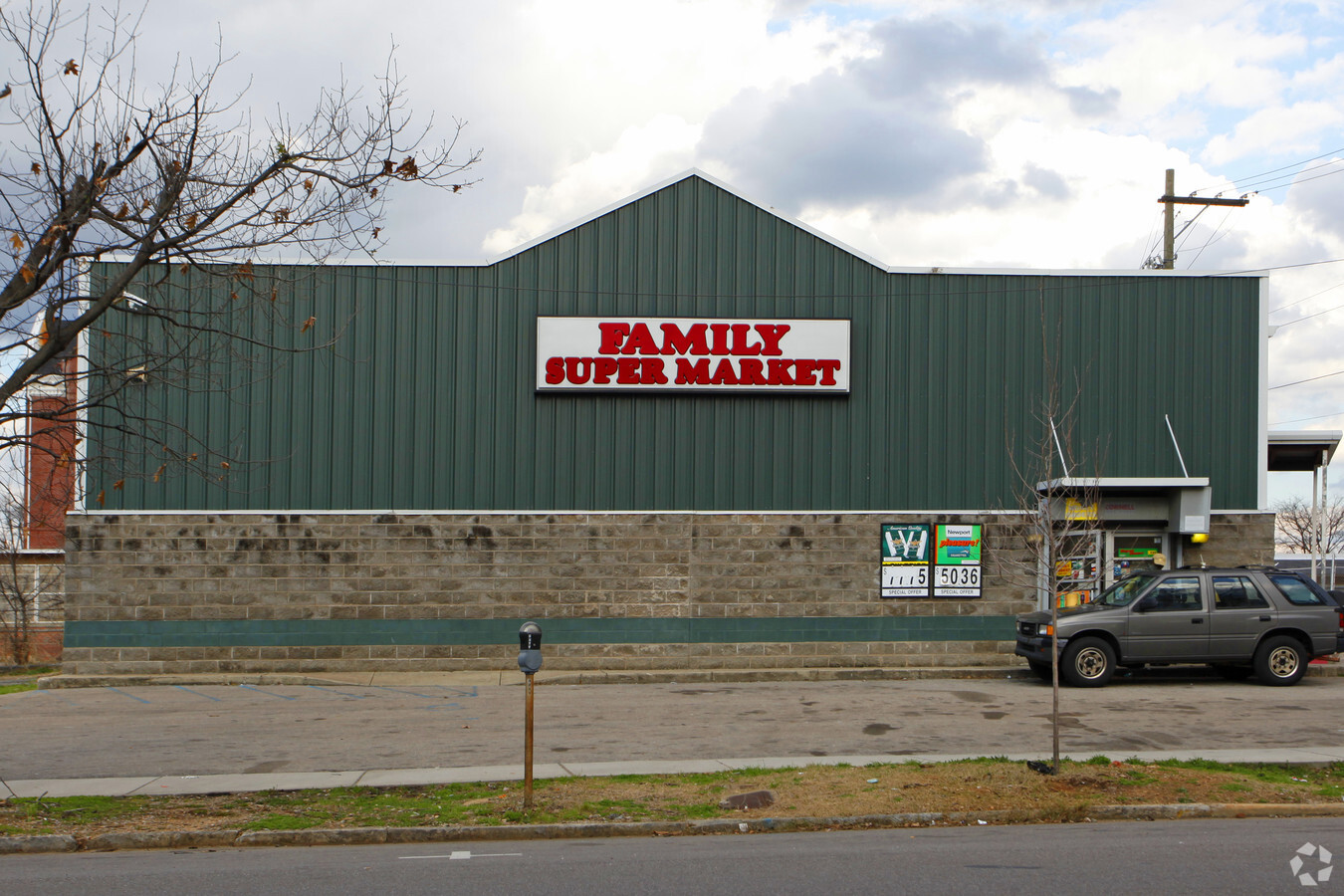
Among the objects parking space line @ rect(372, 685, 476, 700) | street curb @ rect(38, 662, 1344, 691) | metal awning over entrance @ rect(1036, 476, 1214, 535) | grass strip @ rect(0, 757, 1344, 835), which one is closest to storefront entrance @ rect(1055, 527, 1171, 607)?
metal awning over entrance @ rect(1036, 476, 1214, 535)

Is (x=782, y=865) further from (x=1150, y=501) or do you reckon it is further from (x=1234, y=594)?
(x=1150, y=501)

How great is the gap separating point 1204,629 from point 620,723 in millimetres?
9070

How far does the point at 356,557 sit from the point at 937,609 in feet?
33.0

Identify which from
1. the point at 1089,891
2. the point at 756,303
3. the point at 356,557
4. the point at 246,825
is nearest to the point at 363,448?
the point at 356,557

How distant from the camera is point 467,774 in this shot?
10656mm

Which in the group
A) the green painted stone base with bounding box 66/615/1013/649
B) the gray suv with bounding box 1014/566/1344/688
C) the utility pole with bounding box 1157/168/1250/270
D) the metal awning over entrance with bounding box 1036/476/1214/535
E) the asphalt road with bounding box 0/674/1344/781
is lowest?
the asphalt road with bounding box 0/674/1344/781

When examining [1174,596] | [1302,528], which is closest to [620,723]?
[1174,596]

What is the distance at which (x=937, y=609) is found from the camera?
19453mm

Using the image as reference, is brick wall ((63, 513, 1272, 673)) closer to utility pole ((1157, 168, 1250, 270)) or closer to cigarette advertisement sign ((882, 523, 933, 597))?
cigarette advertisement sign ((882, 523, 933, 597))

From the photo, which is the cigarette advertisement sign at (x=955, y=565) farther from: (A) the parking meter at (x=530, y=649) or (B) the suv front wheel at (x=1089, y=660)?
(A) the parking meter at (x=530, y=649)

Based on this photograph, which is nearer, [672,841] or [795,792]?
[672,841]

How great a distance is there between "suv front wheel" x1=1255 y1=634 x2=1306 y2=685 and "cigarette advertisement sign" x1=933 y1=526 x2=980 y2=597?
4516 mm

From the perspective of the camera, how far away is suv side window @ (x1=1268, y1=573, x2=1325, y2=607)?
16.8 meters

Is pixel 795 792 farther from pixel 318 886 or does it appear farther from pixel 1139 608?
pixel 1139 608
